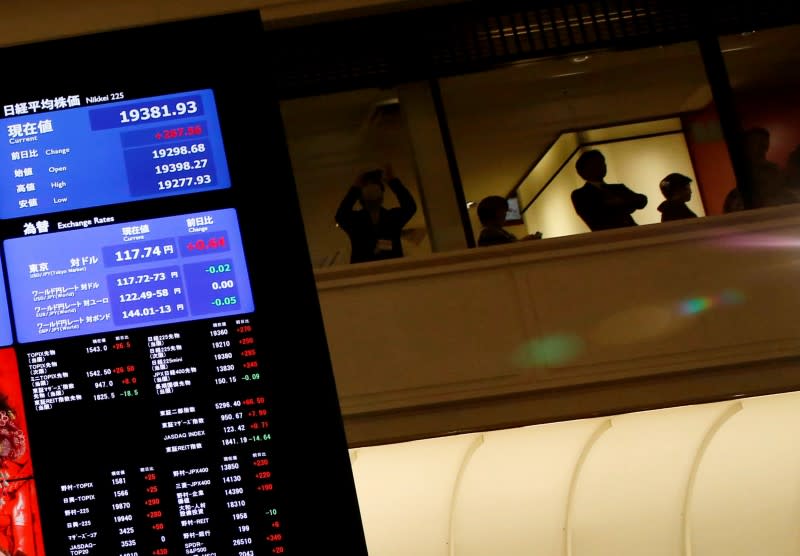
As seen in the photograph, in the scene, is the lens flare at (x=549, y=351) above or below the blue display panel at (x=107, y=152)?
below

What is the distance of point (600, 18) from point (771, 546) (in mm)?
3056

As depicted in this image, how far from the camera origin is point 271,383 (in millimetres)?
2051

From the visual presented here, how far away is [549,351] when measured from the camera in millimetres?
5066

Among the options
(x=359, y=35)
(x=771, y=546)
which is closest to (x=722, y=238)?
(x=771, y=546)

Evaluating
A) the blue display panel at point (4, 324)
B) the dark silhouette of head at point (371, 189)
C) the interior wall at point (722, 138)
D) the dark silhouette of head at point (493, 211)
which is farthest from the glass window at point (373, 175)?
the blue display panel at point (4, 324)

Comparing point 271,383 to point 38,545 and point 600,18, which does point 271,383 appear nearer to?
point 38,545

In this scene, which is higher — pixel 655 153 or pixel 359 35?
pixel 359 35

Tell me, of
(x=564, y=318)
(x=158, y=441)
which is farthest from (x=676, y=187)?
(x=158, y=441)

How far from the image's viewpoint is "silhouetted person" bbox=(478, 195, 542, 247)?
5562 millimetres

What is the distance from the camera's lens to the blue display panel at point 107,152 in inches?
85.4

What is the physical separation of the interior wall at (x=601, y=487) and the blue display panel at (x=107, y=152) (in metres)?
3.61

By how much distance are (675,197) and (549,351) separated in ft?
4.40

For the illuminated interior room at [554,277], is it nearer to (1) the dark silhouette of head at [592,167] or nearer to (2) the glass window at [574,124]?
(2) the glass window at [574,124]

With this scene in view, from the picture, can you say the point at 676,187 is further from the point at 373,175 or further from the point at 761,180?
the point at 373,175
